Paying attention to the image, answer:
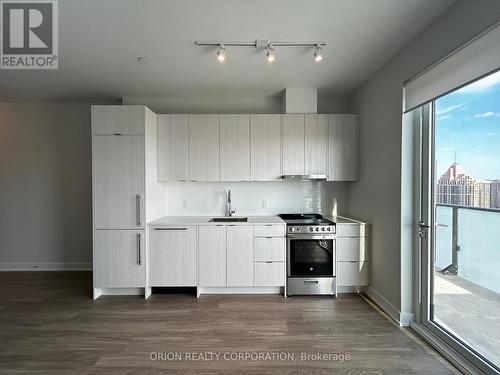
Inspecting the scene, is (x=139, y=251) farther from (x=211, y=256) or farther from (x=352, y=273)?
(x=352, y=273)

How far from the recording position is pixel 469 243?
2.03m

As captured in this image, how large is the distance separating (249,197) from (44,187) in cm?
350

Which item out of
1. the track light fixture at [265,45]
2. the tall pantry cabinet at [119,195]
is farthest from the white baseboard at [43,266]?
the track light fixture at [265,45]

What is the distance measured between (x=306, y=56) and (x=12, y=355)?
4038mm

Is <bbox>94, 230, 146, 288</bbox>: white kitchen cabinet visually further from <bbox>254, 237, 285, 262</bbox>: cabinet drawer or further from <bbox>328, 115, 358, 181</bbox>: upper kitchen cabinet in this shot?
<bbox>328, 115, 358, 181</bbox>: upper kitchen cabinet

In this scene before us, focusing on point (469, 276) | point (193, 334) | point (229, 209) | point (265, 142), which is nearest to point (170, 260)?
point (193, 334)

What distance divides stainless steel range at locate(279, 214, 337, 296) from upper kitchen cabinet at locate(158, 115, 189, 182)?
179 cm

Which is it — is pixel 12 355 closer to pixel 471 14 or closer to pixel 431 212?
pixel 431 212

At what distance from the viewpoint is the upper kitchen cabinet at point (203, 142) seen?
3.55 meters

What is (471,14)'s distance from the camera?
1.75 meters

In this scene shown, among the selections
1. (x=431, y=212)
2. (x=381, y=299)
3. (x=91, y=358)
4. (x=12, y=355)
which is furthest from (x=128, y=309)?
(x=431, y=212)

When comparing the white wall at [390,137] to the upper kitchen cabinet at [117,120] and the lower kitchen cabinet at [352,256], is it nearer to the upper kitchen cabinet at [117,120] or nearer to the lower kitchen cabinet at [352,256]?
the lower kitchen cabinet at [352,256]

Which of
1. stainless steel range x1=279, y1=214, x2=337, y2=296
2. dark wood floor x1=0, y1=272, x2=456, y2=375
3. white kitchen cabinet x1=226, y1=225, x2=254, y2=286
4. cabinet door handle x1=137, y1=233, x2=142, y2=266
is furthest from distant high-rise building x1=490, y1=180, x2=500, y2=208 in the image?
cabinet door handle x1=137, y1=233, x2=142, y2=266

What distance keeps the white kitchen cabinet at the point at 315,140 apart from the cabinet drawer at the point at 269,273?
4.77 feet
